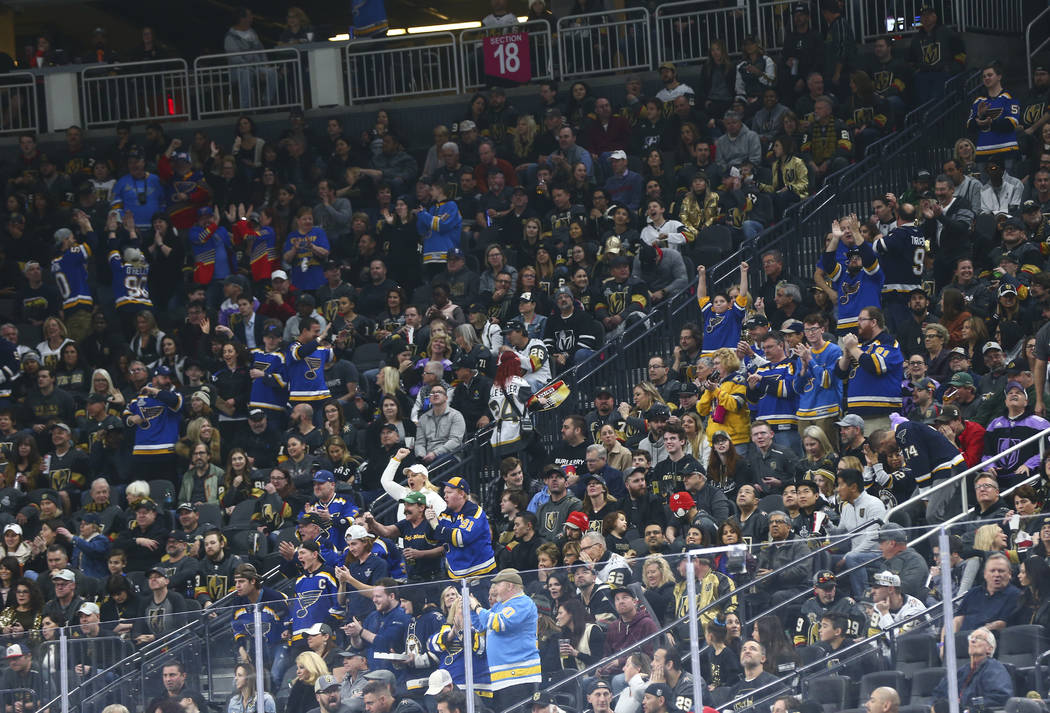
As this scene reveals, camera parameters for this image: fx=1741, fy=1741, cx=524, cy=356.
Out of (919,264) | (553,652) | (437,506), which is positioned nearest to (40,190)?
(437,506)

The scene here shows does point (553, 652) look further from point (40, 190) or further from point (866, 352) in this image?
point (40, 190)

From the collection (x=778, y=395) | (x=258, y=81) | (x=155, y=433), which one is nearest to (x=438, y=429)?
(x=155, y=433)

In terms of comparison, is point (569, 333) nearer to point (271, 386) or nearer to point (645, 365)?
point (645, 365)

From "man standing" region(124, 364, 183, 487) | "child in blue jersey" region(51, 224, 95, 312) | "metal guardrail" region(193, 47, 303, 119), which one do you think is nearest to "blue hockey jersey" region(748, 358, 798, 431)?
"man standing" region(124, 364, 183, 487)

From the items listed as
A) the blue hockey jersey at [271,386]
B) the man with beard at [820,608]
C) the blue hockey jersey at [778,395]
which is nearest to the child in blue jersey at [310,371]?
the blue hockey jersey at [271,386]

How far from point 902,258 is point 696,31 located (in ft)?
26.0

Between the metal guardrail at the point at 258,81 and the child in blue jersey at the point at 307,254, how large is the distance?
4437mm

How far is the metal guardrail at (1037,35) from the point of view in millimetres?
21297

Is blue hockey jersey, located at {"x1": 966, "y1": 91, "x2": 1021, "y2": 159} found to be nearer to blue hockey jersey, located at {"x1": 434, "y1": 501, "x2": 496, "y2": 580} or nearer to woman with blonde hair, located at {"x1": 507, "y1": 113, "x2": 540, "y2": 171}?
woman with blonde hair, located at {"x1": 507, "y1": 113, "x2": 540, "y2": 171}

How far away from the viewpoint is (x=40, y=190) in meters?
23.4

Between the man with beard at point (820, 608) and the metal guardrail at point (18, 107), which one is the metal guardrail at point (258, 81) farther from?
the man with beard at point (820, 608)

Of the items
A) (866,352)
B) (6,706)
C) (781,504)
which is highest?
(866,352)

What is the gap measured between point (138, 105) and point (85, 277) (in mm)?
5032

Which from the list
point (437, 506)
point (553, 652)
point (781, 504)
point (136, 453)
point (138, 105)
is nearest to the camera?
point (553, 652)
